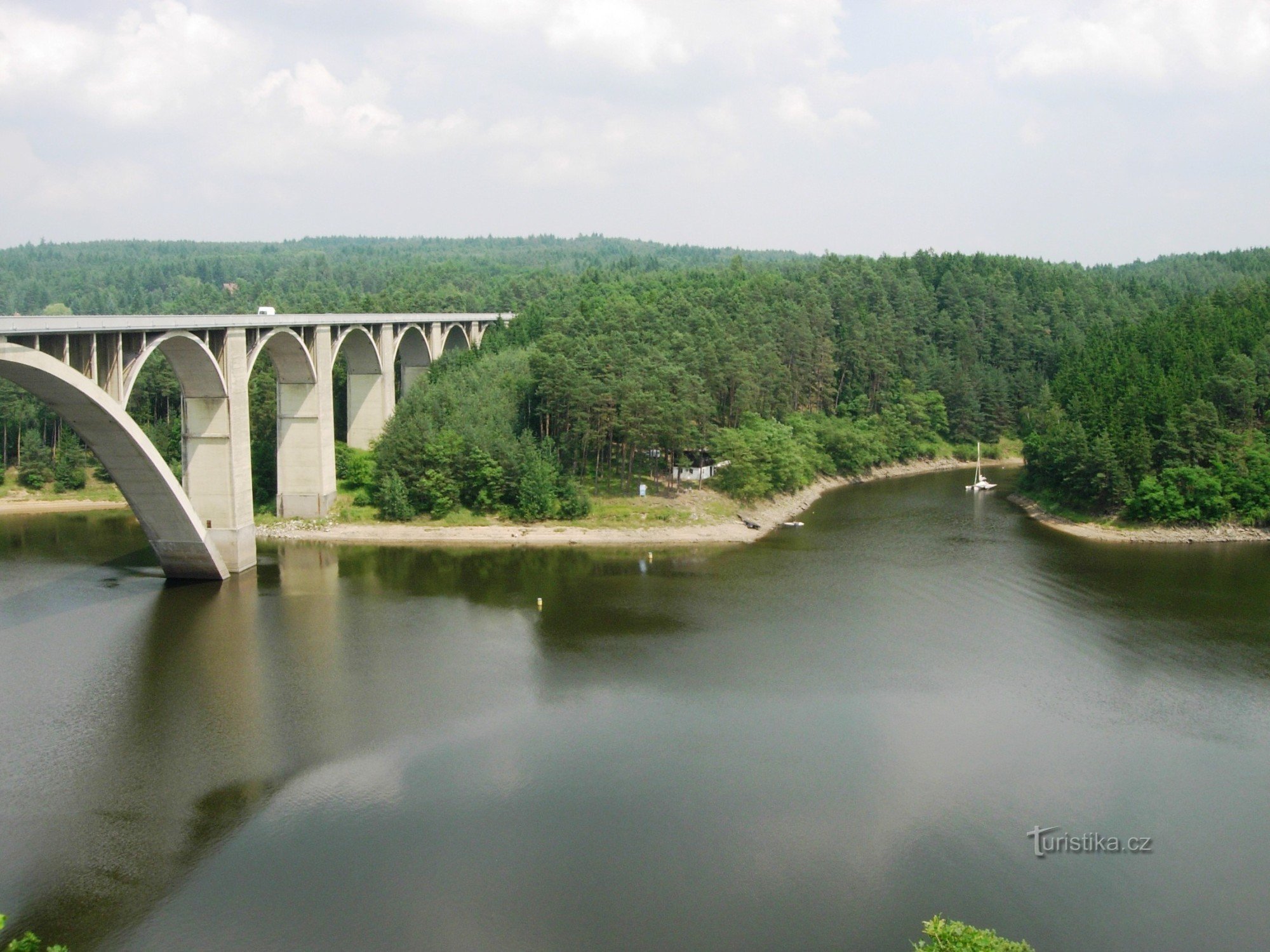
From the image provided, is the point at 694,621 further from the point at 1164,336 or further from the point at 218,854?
the point at 1164,336

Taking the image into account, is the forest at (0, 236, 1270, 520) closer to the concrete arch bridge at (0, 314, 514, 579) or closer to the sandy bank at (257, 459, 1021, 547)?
the sandy bank at (257, 459, 1021, 547)

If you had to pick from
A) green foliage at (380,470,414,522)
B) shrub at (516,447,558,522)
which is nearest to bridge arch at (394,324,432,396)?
green foliage at (380,470,414,522)

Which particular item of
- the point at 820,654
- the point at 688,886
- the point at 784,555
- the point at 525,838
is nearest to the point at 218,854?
the point at 525,838

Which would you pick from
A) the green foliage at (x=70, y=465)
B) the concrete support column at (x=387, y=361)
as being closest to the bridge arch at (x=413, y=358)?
the concrete support column at (x=387, y=361)

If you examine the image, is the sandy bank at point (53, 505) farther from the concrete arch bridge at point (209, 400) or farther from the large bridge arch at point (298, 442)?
the large bridge arch at point (298, 442)

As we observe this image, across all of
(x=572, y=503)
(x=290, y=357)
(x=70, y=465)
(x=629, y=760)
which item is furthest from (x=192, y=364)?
(x=70, y=465)
